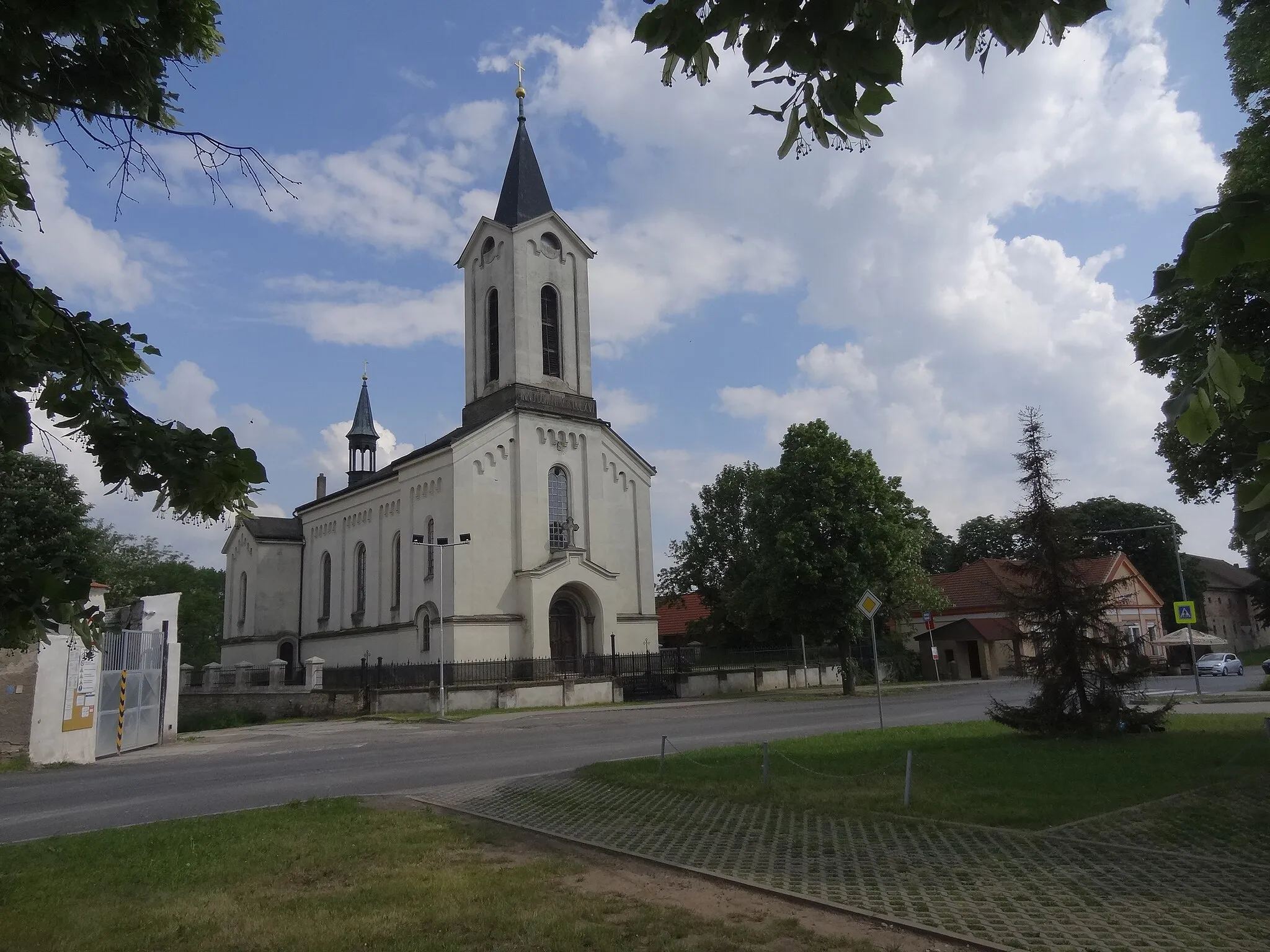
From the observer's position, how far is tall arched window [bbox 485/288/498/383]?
41406 mm

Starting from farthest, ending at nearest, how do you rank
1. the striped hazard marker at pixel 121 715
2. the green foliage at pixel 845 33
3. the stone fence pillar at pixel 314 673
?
1. the stone fence pillar at pixel 314 673
2. the striped hazard marker at pixel 121 715
3. the green foliage at pixel 845 33

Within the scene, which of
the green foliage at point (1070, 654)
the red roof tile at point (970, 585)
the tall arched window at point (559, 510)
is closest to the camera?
the green foliage at point (1070, 654)

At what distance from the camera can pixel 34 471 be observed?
3156cm

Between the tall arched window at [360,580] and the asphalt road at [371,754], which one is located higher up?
the tall arched window at [360,580]

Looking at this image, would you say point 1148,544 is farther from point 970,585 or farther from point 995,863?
point 995,863

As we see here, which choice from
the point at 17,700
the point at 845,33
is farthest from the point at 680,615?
the point at 845,33

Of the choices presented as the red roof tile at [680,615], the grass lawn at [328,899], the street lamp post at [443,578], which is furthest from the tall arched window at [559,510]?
the grass lawn at [328,899]

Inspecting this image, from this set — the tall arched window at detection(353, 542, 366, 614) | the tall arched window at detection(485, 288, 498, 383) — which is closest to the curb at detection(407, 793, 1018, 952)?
the tall arched window at detection(485, 288, 498, 383)

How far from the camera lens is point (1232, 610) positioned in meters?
86.1

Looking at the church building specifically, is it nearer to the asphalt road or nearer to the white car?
the asphalt road

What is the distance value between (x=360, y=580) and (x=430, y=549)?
28.2ft

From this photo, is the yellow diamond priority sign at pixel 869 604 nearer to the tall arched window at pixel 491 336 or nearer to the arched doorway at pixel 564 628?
the arched doorway at pixel 564 628

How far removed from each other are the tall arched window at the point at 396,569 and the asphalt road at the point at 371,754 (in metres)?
10.6

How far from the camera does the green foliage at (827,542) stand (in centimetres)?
3450
